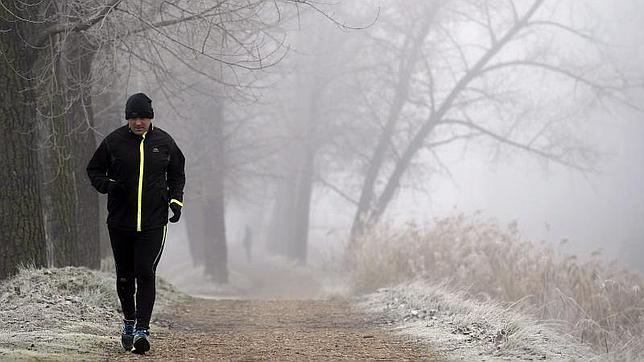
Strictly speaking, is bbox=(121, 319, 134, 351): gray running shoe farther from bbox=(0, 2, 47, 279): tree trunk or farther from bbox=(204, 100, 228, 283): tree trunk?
bbox=(204, 100, 228, 283): tree trunk

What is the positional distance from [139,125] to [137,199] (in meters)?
0.59

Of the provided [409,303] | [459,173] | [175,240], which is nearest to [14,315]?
[409,303]

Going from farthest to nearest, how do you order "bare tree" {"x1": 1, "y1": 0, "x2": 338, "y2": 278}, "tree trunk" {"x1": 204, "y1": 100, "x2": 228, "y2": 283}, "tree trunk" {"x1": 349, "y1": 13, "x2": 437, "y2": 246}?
1. "tree trunk" {"x1": 349, "y1": 13, "x2": 437, "y2": 246}
2. "tree trunk" {"x1": 204, "y1": 100, "x2": 228, "y2": 283}
3. "bare tree" {"x1": 1, "y1": 0, "x2": 338, "y2": 278}

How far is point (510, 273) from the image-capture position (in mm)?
12477

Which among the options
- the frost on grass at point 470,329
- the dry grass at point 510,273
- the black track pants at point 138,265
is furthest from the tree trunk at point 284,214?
the black track pants at point 138,265

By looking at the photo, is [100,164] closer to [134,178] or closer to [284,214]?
[134,178]

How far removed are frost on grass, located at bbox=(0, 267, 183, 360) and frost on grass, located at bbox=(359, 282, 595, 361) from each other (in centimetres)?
295

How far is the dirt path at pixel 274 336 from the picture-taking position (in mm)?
6639

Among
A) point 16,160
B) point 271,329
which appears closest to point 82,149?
point 16,160

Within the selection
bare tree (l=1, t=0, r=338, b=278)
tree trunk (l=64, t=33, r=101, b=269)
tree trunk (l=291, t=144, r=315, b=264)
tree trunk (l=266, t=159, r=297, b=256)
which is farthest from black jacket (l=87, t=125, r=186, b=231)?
tree trunk (l=266, t=159, r=297, b=256)

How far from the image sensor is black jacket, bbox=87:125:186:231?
6277 millimetres

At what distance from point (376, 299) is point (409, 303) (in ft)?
4.76

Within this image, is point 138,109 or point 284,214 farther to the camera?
point 284,214

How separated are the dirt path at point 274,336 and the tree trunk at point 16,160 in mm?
1738
